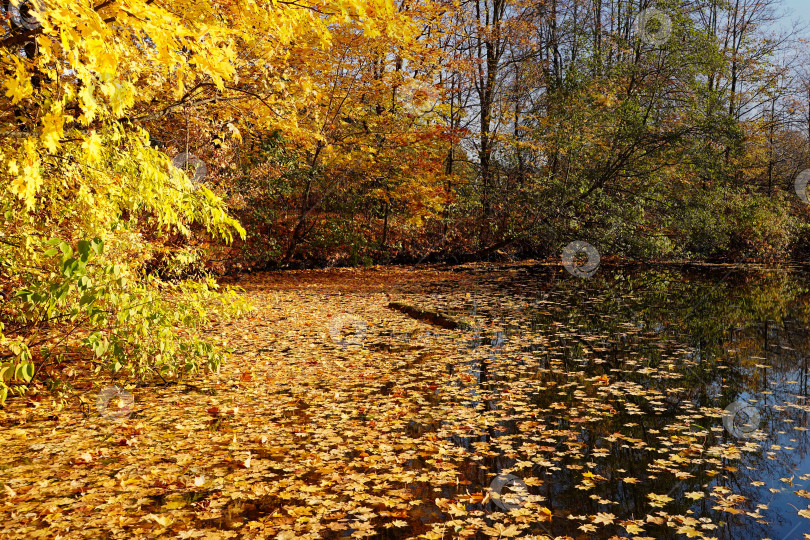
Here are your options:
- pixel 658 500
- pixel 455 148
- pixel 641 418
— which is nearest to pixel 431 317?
pixel 641 418

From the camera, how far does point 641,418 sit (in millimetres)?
5012

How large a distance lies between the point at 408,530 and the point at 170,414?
10.1ft

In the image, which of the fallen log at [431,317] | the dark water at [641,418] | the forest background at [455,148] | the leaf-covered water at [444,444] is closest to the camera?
the leaf-covered water at [444,444]

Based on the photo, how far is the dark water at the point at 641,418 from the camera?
135 inches

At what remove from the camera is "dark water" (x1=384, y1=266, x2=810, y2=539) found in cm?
343

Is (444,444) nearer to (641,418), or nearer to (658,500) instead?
(658,500)

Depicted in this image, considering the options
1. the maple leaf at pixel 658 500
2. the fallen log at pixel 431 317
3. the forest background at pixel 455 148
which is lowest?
the maple leaf at pixel 658 500

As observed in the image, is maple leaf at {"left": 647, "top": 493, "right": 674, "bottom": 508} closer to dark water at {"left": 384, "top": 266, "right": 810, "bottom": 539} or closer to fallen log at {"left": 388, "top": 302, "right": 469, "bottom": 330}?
dark water at {"left": 384, "top": 266, "right": 810, "bottom": 539}

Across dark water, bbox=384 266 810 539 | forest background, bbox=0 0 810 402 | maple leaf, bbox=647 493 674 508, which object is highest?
forest background, bbox=0 0 810 402

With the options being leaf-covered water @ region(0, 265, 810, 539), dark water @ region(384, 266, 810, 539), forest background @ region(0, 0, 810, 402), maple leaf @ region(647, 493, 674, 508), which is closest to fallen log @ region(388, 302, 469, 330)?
dark water @ region(384, 266, 810, 539)

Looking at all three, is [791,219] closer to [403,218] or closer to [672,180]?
[672,180]

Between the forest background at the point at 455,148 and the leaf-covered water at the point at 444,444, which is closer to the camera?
the leaf-covered water at the point at 444,444

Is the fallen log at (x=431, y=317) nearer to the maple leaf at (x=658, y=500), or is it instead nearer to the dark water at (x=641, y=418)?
the dark water at (x=641, y=418)

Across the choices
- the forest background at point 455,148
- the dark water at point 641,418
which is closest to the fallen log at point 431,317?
the dark water at point 641,418
